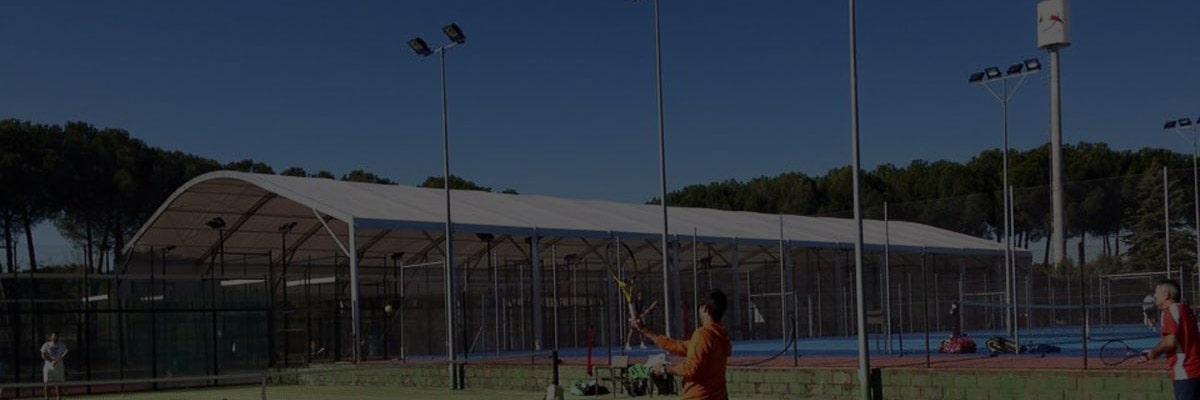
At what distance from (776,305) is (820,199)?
29507 mm

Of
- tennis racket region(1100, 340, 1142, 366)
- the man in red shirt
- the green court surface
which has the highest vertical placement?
the man in red shirt

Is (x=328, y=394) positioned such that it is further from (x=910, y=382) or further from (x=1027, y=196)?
(x=1027, y=196)

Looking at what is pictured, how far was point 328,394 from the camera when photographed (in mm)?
27922

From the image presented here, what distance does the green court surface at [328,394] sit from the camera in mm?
25516

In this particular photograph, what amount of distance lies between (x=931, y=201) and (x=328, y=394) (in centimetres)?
3828

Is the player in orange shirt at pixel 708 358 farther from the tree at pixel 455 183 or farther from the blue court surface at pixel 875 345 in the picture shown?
the tree at pixel 455 183

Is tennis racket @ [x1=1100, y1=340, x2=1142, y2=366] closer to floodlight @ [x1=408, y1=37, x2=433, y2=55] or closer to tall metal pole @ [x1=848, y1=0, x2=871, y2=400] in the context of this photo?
tall metal pole @ [x1=848, y1=0, x2=871, y2=400]

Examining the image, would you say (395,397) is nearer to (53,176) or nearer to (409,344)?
(409,344)

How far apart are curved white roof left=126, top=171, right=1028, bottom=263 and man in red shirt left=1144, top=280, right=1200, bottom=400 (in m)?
22.7

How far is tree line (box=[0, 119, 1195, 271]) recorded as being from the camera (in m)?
50.3

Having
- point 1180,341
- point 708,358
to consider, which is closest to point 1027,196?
point 1180,341

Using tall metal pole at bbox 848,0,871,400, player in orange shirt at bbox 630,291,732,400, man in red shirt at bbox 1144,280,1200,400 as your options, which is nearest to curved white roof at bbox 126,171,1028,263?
tall metal pole at bbox 848,0,871,400

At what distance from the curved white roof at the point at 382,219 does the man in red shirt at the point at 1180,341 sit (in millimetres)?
22698

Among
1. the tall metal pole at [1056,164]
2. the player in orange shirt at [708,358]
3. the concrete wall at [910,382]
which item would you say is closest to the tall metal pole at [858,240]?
the concrete wall at [910,382]
